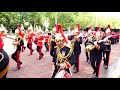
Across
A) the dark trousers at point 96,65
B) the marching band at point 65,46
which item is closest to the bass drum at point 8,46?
the marching band at point 65,46

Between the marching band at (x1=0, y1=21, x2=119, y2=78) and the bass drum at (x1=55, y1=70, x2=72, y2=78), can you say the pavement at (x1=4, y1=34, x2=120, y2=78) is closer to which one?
the marching band at (x1=0, y1=21, x2=119, y2=78)

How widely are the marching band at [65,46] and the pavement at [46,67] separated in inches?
3.6

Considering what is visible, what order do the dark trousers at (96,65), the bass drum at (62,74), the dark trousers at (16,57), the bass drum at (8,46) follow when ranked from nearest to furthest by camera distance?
the bass drum at (62,74) → the bass drum at (8,46) → the dark trousers at (96,65) → the dark trousers at (16,57)

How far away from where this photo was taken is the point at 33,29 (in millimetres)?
8617

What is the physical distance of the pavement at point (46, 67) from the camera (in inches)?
317

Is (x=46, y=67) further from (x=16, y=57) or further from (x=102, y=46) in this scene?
(x=102, y=46)

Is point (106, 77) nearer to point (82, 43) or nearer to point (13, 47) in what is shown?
point (82, 43)

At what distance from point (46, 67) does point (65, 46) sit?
43.6 inches

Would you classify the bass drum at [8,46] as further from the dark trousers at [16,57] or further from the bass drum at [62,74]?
the bass drum at [62,74]

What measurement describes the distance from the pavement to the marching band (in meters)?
0.09

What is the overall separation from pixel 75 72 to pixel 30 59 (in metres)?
1.04

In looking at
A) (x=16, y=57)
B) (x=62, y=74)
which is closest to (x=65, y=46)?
(x=62, y=74)
